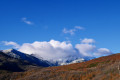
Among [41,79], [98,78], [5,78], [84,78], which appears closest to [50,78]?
[41,79]

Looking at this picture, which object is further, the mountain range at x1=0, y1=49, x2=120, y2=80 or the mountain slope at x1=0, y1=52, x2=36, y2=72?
the mountain slope at x1=0, y1=52, x2=36, y2=72

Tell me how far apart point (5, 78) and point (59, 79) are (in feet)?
59.7

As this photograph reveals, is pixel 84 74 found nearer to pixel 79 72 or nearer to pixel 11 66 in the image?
pixel 79 72

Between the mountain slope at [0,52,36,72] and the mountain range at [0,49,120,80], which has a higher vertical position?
the mountain slope at [0,52,36,72]

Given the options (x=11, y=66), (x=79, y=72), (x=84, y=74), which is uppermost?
(x=11, y=66)

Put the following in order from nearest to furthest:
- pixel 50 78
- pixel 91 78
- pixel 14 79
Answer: pixel 91 78, pixel 50 78, pixel 14 79

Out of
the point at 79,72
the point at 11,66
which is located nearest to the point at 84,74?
the point at 79,72

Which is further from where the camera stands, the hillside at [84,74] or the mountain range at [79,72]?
the mountain range at [79,72]

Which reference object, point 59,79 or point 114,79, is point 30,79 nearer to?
point 59,79

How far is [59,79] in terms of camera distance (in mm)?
28953

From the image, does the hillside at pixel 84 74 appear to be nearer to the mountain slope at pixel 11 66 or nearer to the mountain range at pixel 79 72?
the mountain range at pixel 79 72

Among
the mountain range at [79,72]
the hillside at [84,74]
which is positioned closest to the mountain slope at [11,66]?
the mountain range at [79,72]

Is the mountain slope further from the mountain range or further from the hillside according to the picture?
the hillside

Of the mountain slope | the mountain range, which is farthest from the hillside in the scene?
the mountain slope
